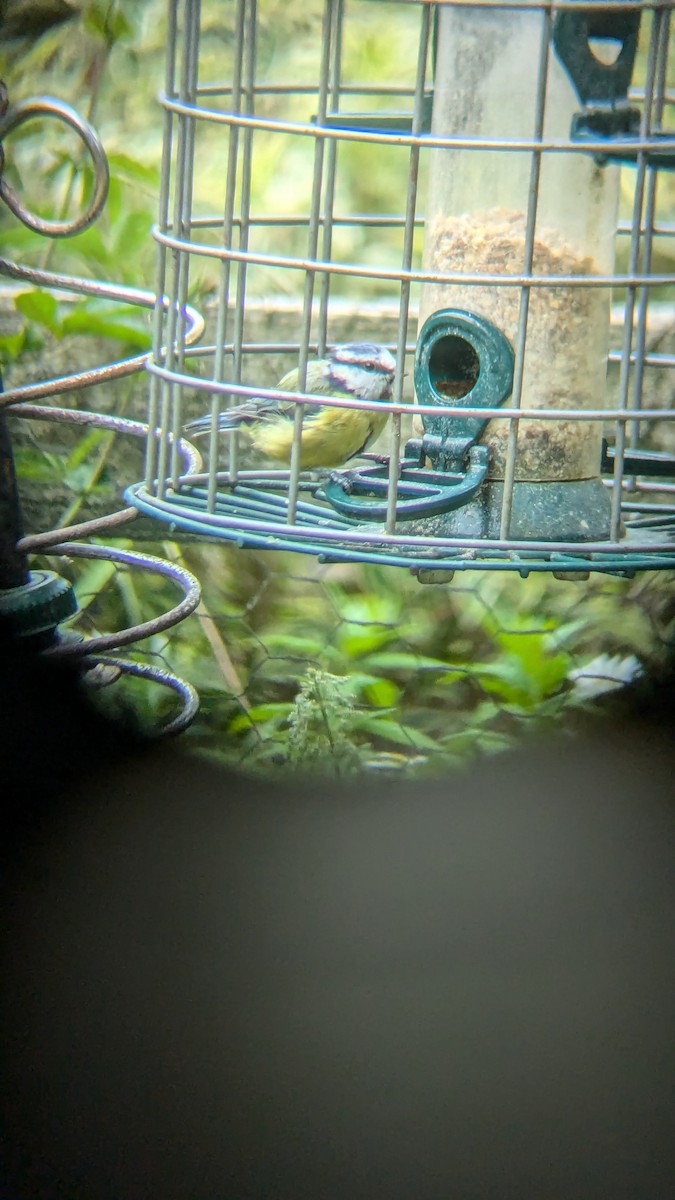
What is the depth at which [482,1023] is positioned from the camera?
2.19 ft

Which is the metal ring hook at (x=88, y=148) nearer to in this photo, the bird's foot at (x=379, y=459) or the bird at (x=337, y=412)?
the bird at (x=337, y=412)

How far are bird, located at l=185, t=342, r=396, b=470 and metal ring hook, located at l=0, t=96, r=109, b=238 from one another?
232 millimetres

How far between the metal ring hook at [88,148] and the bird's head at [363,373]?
0.97ft

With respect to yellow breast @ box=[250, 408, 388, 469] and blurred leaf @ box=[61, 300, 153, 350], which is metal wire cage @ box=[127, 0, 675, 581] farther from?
blurred leaf @ box=[61, 300, 153, 350]

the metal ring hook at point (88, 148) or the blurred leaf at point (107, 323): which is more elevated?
the metal ring hook at point (88, 148)

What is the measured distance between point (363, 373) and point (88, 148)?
34cm

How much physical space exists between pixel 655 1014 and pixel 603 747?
178mm

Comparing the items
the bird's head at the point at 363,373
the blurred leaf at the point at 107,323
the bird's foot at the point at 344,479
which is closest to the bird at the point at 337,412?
the bird's head at the point at 363,373

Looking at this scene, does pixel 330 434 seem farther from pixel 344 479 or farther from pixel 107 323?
pixel 107 323

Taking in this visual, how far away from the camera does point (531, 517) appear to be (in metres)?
1.12

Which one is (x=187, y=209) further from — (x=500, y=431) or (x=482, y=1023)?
(x=482, y=1023)

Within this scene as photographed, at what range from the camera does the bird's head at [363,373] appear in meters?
1.26

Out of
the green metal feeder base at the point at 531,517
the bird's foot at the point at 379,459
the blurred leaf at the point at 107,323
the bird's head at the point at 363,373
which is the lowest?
the green metal feeder base at the point at 531,517

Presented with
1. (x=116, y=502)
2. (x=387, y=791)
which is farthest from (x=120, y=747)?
(x=116, y=502)
